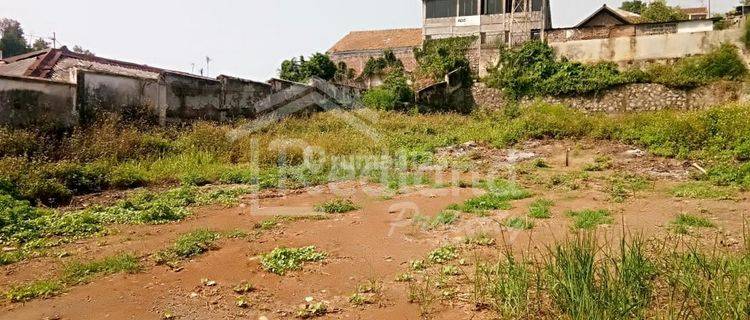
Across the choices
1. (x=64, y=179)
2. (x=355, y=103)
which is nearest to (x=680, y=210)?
(x=64, y=179)

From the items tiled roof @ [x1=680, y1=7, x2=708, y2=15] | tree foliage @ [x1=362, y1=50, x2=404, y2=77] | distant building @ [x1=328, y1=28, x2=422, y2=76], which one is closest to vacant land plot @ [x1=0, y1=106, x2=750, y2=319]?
tree foliage @ [x1=362, y1=50, x2=404, y2=77]

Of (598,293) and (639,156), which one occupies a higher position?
(639,156)

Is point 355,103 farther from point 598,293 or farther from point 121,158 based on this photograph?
point 598,293

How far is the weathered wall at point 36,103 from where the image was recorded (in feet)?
29.2

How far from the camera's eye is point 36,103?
30.7 feet

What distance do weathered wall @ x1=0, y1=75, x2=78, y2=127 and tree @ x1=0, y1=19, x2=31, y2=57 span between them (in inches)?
1274

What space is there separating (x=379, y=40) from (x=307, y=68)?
21.5ft

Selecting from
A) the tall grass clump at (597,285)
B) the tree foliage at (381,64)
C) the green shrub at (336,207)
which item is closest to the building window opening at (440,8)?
the tree foliage at (381,64)

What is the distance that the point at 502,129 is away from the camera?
13.5 meters

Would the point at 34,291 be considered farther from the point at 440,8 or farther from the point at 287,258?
the point at 440,8

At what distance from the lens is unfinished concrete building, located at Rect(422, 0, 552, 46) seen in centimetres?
2269

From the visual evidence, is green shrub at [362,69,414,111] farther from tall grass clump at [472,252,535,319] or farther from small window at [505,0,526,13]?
tall grass clump at [472,252,535,319]

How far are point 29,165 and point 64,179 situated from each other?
61 centimetres

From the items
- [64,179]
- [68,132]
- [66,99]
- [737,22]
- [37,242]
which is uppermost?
[737,22]
